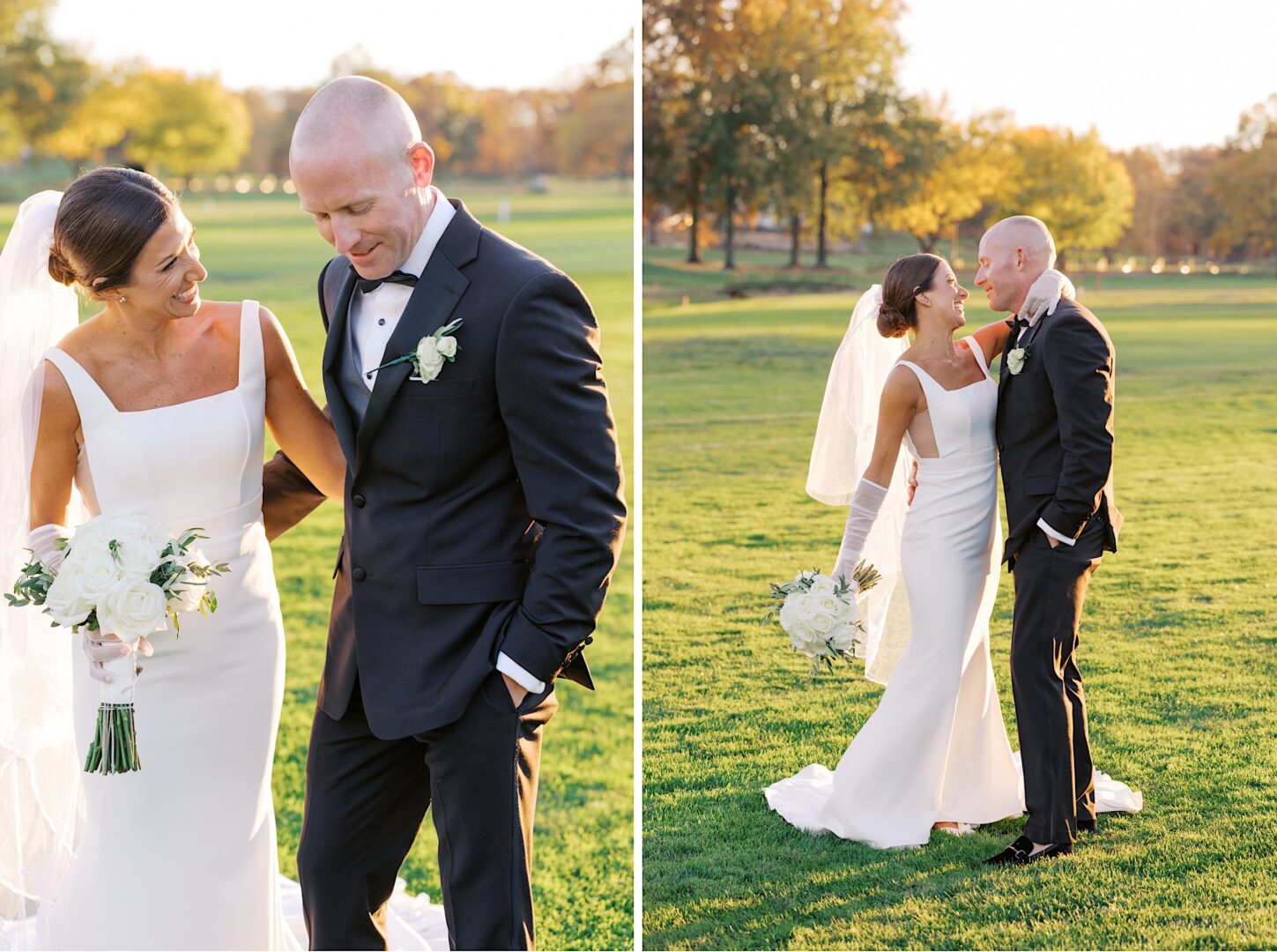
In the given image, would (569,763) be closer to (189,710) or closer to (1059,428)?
(1059,428)

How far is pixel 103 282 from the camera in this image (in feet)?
11.6

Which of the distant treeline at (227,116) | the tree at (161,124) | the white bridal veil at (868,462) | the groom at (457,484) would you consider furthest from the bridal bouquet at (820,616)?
the tree at (161,124)

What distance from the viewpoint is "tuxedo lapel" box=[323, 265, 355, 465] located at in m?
3.24

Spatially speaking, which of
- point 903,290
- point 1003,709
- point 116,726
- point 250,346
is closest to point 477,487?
point 250,346

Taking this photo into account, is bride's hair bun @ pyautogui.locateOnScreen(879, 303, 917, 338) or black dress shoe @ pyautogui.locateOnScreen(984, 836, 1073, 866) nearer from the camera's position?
black dress shoe @ pyautogui.locateOnScreen(984, 836, 1073, 866)

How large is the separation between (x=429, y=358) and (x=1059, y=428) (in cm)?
291

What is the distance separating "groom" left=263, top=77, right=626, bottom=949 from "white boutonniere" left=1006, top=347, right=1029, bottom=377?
2.47 m

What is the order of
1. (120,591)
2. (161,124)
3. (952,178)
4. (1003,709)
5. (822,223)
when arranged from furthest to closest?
(161,124) → (822,223) → (952,178) → (1003,709) → (120,591)

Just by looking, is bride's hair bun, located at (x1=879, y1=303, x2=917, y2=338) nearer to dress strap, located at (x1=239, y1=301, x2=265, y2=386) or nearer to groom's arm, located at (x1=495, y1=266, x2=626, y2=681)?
groom's arm, located at (x1=495, y1=266, x2=626, y2=681)

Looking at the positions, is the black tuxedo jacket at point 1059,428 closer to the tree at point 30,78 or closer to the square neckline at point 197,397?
the square neckline at point 197,397

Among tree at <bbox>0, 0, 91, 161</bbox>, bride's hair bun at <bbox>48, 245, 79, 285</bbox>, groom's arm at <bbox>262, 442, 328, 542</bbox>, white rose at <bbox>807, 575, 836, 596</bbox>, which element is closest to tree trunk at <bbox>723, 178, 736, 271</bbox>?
white rose at <bbox>807, 575, 836, 596</bbox>

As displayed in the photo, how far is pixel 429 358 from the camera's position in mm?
3055

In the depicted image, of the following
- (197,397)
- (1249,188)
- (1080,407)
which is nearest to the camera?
(197,397)

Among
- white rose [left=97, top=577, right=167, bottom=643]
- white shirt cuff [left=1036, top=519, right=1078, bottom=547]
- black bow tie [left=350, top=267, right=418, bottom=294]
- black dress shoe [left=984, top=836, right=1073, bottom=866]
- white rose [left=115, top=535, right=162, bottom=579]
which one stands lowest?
black dress shoe [left=984, top=836, right=1073, bottom=866]
